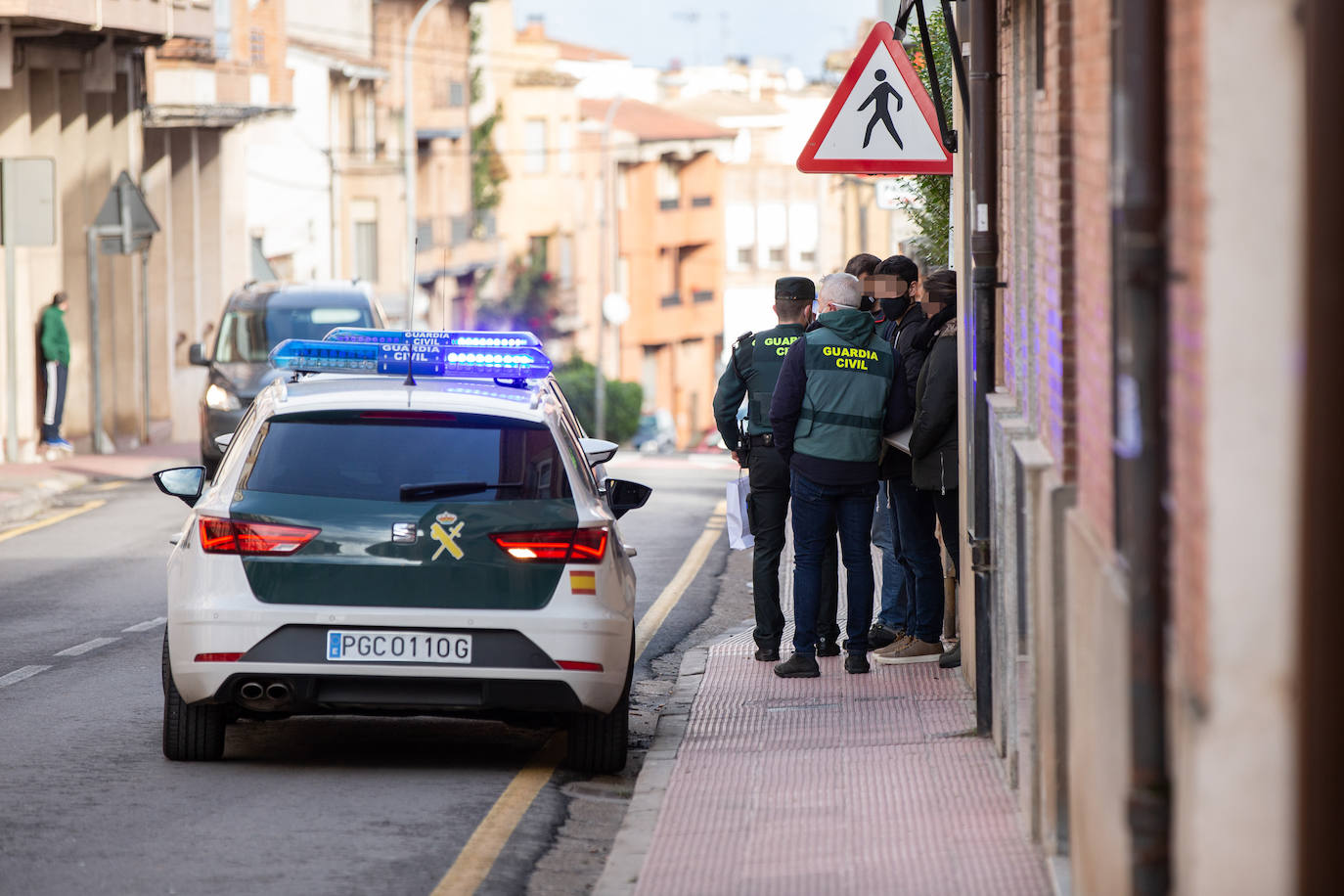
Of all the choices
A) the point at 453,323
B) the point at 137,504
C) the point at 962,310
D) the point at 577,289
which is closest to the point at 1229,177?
the point at 962,310

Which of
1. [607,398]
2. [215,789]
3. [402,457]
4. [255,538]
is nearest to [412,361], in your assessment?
[402,457]

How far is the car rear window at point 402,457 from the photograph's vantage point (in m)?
7.94

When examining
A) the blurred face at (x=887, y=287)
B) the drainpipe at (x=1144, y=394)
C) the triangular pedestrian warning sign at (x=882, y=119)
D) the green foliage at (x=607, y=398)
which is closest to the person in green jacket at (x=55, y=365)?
the blurred face at (x=887, y=287)

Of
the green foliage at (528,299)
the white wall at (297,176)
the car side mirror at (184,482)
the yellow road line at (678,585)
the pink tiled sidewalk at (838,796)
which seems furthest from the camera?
the green foliage at (528,299)

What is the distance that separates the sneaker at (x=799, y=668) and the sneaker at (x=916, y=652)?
1.68 ft

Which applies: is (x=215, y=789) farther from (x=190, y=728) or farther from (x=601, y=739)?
(x=601, y=739)

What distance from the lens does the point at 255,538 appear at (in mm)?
7781

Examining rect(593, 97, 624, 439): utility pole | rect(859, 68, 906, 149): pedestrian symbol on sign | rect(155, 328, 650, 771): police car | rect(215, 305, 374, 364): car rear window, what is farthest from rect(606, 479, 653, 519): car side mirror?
rect(593, 97, 624, 439): utility pole

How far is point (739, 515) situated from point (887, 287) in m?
1.45

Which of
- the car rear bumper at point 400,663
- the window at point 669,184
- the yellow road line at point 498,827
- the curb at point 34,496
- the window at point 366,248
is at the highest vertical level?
the window at point 669,184

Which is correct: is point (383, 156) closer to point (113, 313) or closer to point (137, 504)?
point (113, 313)

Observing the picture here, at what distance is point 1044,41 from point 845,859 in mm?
2633

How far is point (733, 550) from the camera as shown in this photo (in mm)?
16766

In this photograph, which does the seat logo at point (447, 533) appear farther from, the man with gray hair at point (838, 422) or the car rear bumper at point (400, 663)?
the man with gray hair at point (838, 422)
